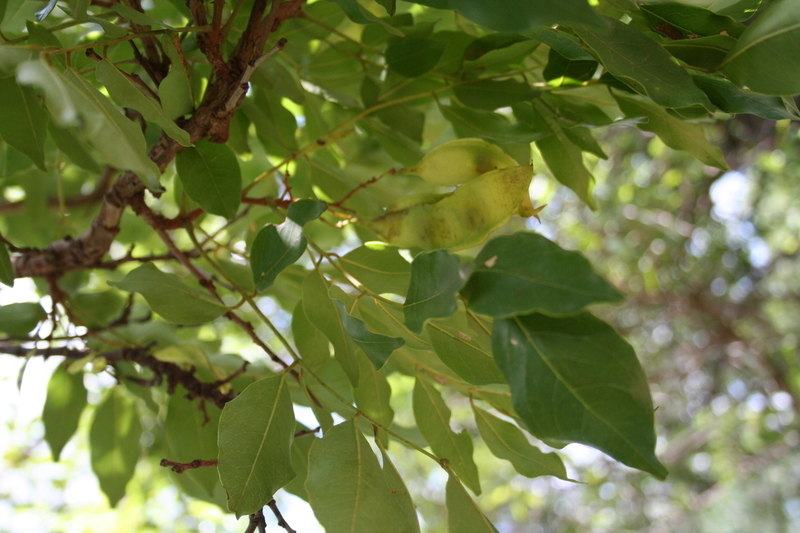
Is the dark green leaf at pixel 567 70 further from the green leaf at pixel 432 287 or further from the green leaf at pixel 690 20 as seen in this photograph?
the green leaf at pixel 432 287

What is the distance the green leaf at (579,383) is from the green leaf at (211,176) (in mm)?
309

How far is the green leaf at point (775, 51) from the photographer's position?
367 millimetres

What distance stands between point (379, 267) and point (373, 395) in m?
0.11

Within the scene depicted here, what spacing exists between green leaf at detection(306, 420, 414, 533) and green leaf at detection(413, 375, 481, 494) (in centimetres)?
11

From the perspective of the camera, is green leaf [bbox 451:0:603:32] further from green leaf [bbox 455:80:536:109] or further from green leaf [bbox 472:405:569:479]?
green leaf [bbox 472:405:569:479]

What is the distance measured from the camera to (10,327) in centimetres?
66

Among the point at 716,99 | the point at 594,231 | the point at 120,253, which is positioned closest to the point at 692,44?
the point at 716,99

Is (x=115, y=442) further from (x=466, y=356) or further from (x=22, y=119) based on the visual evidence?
(x=466, y=356)

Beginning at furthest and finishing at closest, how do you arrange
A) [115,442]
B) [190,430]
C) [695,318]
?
[695,318], [115,442], [190,430]

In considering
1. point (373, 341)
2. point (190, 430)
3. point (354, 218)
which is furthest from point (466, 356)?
point (190, 430)

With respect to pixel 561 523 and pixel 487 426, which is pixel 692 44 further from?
pixel 561 523

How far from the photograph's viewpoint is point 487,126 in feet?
1.78

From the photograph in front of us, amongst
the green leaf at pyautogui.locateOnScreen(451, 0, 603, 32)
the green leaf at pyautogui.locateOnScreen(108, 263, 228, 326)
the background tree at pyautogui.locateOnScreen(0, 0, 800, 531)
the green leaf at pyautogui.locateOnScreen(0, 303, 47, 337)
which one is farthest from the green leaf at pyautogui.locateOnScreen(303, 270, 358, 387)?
the green leaf at pyautogui.locateOnScreen(0, 303, 47, 337)

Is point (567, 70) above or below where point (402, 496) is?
above
